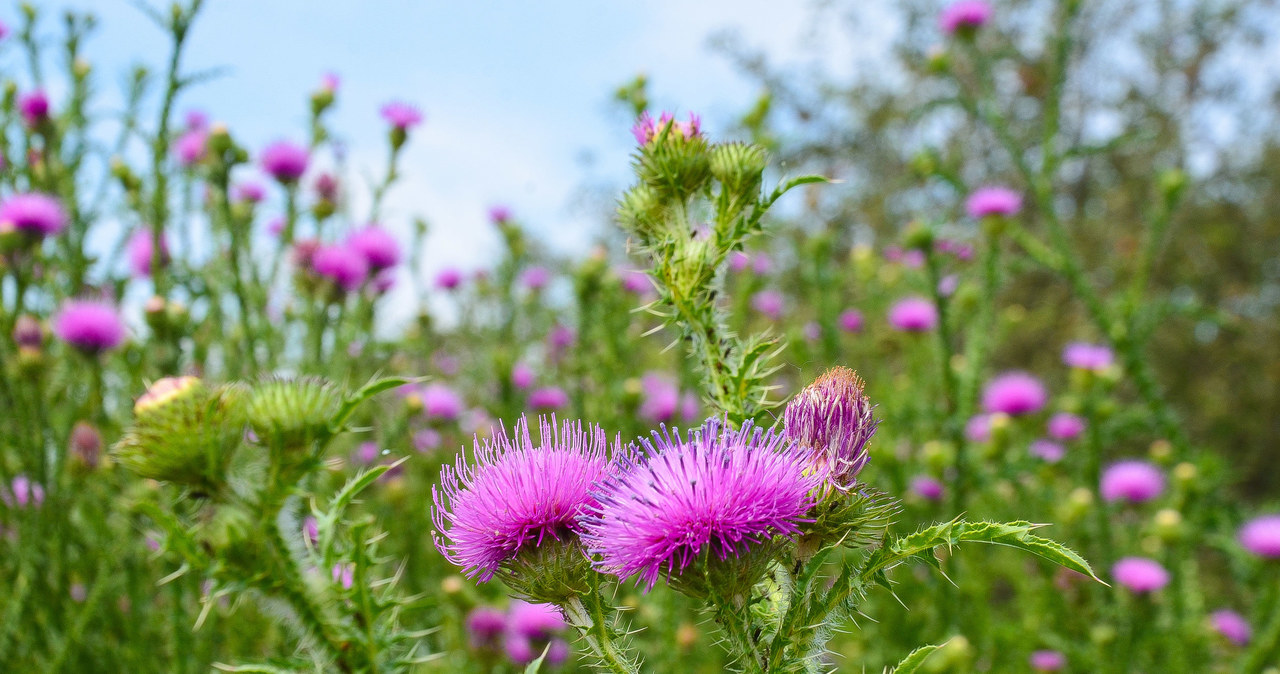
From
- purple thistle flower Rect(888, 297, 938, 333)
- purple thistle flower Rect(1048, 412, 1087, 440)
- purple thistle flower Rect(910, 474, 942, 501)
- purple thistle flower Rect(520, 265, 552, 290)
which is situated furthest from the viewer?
purple thistle flower Rect(520, 265, 552, 290)

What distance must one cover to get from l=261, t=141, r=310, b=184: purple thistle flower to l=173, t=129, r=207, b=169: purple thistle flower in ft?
2.04

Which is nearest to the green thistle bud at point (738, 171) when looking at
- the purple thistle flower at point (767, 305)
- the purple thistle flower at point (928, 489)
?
the purple thistle flower at point (928, 489)

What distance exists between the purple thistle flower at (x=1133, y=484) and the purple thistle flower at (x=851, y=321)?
1.94 m

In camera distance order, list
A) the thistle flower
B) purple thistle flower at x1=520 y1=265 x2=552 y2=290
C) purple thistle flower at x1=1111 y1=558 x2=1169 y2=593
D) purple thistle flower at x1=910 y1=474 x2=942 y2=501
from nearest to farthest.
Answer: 1. the thistle flower
2. purple thistle flower at x1=1111 y1=558 x2=1169 y2=593
3. purple thistle flower at x1=910 y1=474 x2=942 y2=501
4. purple thistle flower at x1=520 y1=265 x2=552 y2=290

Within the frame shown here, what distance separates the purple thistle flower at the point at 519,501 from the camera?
1.22 meters

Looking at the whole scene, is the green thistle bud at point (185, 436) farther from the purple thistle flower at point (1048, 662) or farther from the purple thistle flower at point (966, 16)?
the purple thistle flower at point (966, 16)

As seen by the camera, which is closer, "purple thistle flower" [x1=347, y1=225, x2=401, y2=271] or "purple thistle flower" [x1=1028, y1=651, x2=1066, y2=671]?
"purple thistle flower" [x1=347, y1=225, x2=401, y2=271]

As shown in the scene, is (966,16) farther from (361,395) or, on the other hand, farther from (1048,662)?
(361,395)

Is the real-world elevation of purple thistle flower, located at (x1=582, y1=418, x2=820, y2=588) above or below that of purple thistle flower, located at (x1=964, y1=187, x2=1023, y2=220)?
below

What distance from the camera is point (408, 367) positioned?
5.24m

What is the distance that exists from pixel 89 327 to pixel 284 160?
1.27 m

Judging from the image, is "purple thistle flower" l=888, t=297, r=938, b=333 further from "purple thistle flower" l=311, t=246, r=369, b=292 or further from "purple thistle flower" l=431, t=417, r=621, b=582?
"purple thistle flower" l=431, t=417, r=621, b=582

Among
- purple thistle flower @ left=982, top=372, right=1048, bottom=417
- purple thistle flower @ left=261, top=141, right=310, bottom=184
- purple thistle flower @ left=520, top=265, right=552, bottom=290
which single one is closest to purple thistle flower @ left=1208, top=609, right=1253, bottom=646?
purple thistle flower @ left=982, top=372, right=1048, bottom=417

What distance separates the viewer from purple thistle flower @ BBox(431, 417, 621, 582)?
1220 millimetres
